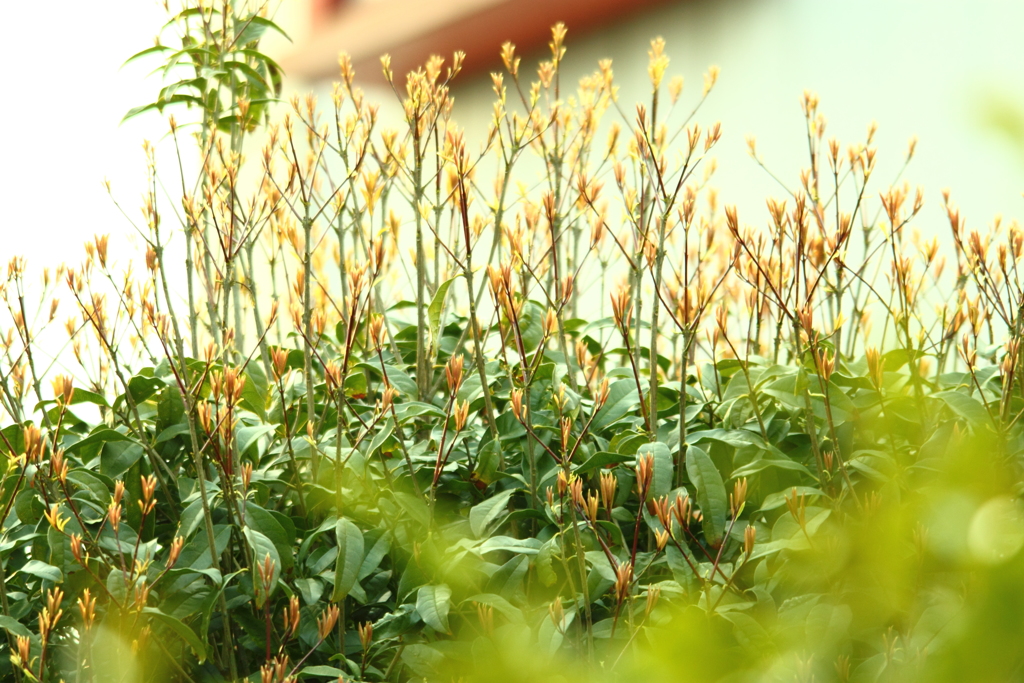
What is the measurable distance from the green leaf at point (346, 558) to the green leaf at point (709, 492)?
15.8 inches

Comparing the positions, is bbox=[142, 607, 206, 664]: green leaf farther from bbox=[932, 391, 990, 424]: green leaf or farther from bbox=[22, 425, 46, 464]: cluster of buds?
bbox=[932, 391, 990, 424]: green leaf

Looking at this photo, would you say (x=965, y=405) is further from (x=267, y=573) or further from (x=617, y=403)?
(x=267, y=573)

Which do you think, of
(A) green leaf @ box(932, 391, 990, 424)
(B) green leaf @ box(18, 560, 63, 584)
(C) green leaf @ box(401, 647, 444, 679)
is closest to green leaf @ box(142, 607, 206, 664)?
(B) green leaf @ box(18, 560, 63, 584)

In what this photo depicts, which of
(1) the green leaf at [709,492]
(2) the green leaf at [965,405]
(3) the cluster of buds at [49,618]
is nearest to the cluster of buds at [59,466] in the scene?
(3) the cluster of buds at [49,618]

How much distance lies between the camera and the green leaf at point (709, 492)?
1.12 m

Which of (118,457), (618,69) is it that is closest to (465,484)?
(118,457)

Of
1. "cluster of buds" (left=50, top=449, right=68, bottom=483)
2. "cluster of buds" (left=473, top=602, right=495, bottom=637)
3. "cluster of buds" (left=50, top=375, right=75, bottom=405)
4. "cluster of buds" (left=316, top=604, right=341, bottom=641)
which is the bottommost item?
"cluster of buds" (left=473, top=602, right=495, bottom=637)

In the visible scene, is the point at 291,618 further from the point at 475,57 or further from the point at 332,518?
the point at 475,57

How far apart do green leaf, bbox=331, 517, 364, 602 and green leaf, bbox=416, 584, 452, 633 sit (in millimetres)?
80

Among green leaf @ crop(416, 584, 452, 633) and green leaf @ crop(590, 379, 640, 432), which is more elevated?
green leaf @ crop(590, 379, 640, 432)

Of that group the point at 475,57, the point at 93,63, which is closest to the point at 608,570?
the point at 475,57

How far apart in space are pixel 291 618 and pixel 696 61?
2.53 meters

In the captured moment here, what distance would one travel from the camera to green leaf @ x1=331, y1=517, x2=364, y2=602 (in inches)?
42.4

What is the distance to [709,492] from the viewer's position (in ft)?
3.71
